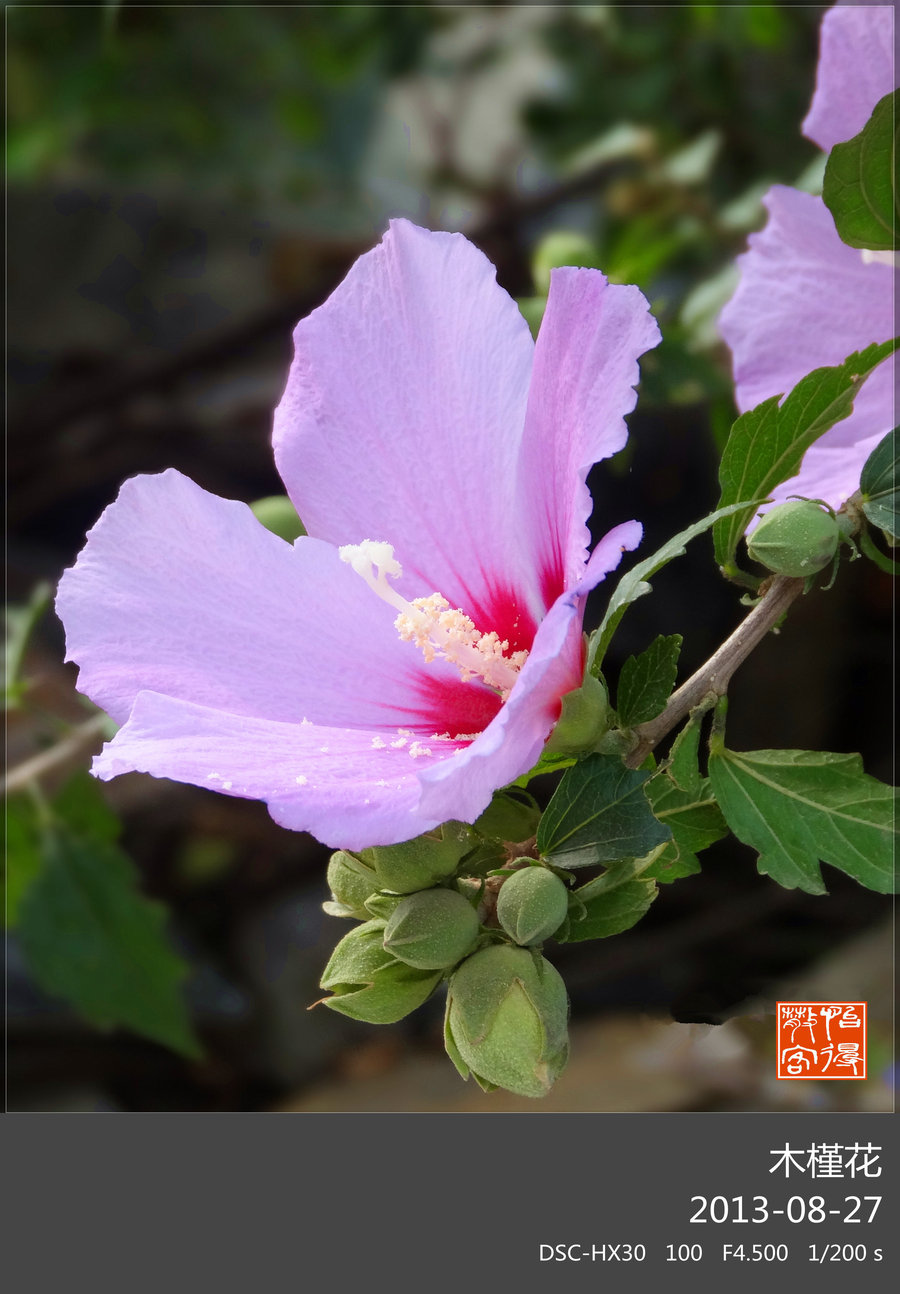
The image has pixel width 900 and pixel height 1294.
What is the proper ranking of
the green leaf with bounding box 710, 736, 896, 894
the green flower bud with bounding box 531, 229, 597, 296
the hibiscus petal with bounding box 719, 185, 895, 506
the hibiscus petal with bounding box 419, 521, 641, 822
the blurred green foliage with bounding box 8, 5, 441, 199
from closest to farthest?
the hibiscus petal with bounding box 419, 521, 641, 822 < the green leaf with bounding box 710, 736, 896, 894 < the hibiscus petal with bounding box 719, 185, 895, 506 < the green flower bud with bounding box 531, 229, 597, 296 < the blurred green foliage with bounding box 8, 5, 441, 199

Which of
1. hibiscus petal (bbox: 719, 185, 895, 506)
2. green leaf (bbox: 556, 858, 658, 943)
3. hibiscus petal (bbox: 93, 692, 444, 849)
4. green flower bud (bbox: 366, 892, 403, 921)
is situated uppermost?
hibiscus petal (bbox: 719, 185, 895, 506)

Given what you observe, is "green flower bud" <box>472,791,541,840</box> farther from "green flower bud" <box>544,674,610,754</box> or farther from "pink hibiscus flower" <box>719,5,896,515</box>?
"pink hibiscus flower" <box>719,5,896,515</box>

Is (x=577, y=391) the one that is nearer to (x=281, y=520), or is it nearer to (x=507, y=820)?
(x=507, y=820)

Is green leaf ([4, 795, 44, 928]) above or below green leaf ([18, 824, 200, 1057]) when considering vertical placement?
above

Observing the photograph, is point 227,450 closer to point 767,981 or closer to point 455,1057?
point 767,981

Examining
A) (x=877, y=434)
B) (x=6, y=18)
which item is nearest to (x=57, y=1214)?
(x=877, y=434)

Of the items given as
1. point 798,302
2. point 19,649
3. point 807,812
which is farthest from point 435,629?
point 19,649

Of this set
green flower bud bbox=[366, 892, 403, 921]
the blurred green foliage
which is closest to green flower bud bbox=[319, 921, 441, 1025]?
green flower bud bbox=[366, 892, 403, 921]

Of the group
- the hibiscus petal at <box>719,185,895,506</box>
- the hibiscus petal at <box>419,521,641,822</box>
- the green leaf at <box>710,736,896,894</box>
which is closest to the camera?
the hibiscus petal at <box>419,521,641,822</box>
